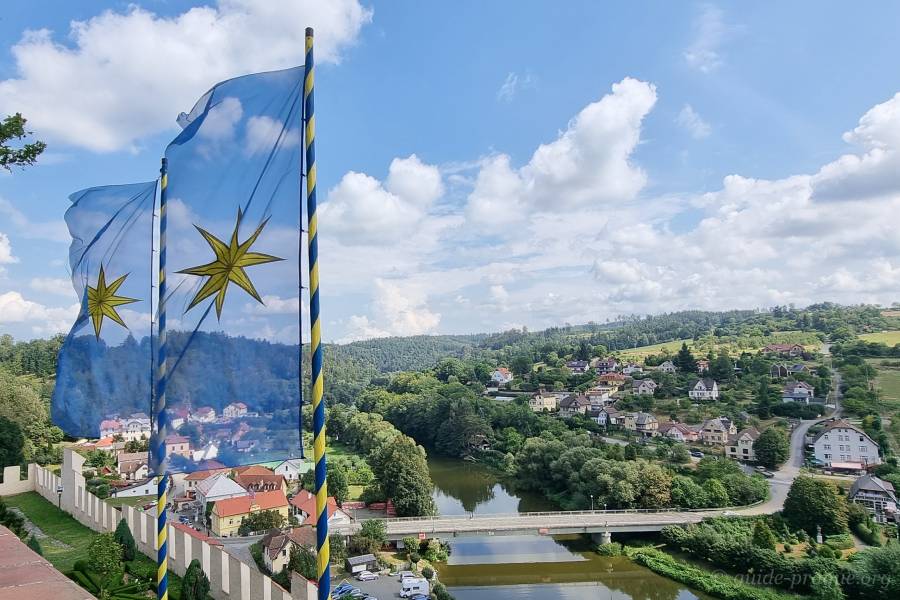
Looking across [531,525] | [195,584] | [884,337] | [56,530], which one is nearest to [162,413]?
[195,584]

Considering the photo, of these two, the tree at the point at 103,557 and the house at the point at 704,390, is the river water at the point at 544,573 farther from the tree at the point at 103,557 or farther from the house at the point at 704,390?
the house at the point at 704,390

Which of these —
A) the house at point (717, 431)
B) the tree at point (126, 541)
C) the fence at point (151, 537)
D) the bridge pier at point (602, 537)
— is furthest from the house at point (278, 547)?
the house at point (717, 431)

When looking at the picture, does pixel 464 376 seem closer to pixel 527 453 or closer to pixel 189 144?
pixel 527 453

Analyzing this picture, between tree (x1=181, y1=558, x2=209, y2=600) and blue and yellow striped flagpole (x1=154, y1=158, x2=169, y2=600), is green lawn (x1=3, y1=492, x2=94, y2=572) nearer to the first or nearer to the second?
tree (x1=181, y1=558, x2=209, y2=600)

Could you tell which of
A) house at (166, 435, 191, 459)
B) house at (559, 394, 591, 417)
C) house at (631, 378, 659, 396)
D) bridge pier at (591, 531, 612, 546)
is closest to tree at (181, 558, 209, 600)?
house at (166, 435, 191, 459)

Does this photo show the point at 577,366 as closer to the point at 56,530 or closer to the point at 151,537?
the point at 56,530

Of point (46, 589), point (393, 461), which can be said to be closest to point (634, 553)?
point (393, 461)
